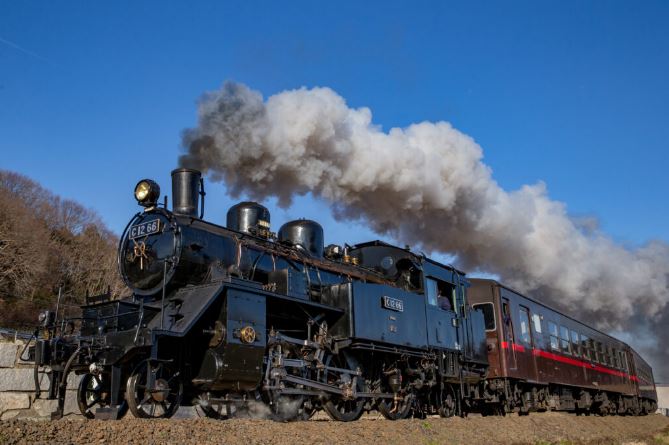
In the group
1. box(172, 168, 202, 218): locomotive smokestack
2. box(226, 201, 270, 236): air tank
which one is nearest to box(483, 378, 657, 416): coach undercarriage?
box(226, 201, 270, 236): air tank

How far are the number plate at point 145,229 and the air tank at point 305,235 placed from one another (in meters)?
2.32

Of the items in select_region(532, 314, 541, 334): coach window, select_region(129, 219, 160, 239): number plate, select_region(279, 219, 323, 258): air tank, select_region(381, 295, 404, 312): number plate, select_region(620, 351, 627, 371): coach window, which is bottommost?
select_region(620, 351, 627, 371): coach window

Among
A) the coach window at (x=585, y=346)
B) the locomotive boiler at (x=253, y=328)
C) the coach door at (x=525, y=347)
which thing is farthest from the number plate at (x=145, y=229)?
→ the coach window at (x=585, y=346)

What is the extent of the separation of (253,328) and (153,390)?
4.38 feet

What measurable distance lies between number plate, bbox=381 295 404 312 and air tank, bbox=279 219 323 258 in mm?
1337

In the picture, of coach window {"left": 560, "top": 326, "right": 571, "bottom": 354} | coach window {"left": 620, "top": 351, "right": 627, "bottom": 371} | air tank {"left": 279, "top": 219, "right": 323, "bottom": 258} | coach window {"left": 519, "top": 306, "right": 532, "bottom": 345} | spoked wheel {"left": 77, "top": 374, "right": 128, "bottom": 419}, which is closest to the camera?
spoked wheel {"left": 77, "top": 374, "right": 128, "bottom": 419}

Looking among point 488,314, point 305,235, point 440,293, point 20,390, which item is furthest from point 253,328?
point 488,314

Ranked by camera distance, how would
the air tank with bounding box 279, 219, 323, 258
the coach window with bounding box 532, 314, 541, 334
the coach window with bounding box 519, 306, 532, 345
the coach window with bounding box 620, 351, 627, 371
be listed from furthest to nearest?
the coach window with bounding box 620, 351, 627, 371 < the coach window with bounding box 532, 314, 541, 334 < the coach window with bounding box 519, 306, 532, 345 < the air tank with bounding box 279, 219, 323, 258

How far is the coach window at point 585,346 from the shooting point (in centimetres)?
1743

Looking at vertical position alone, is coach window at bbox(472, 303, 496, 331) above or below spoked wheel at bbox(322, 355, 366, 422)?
above

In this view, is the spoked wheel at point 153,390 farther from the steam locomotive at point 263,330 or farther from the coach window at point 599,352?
the coach window at point 599,352

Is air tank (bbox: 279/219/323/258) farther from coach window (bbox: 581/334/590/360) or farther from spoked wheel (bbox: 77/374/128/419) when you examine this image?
coach window (bbox: 581/334/590/360)

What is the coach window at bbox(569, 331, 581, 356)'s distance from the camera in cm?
1666

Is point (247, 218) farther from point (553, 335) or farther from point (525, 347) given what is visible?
point (553, 335)
